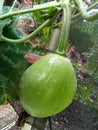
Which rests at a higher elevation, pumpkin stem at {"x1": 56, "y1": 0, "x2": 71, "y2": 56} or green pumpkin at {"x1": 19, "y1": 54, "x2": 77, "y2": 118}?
pumpkin stem at {"x1": 56, "y1": 0, "x2": 71, "y2": 56}

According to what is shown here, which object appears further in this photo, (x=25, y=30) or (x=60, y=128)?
(x=60, y=128)

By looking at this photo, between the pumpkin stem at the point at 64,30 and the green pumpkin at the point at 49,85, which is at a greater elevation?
the pumpkin stem at the point at 64,30

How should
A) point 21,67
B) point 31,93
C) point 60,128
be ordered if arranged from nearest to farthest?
point 31,93 → point 21,67 → point 60,128

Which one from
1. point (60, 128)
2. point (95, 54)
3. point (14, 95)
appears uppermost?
point (14, 95)

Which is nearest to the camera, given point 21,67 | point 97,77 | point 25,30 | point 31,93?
point 31,93

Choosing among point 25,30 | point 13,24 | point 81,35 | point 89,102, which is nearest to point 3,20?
point 13,24

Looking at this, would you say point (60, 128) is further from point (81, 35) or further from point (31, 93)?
point (31, 93)

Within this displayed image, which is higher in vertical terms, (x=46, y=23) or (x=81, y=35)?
(x=46, y=23)
